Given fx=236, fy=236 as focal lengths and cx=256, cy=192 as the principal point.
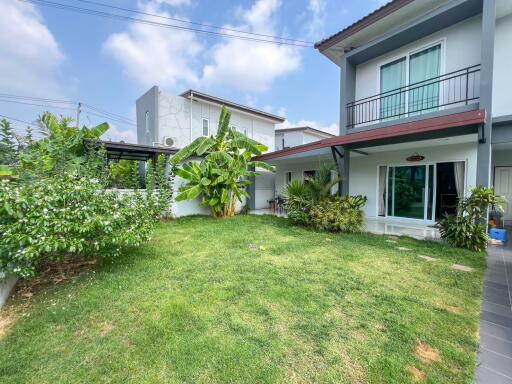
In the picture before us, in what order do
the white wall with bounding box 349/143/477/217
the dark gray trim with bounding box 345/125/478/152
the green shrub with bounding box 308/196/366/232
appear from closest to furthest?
the dark gray trim with bounding box 345/125/478/152 < the white wall with bounding box 349/143/477/217 < the green shrub with bounding box 308/196/366/232

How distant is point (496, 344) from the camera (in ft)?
8.68

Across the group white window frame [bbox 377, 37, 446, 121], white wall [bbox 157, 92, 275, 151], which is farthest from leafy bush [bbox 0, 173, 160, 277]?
white wall [bbox 157, 92, 275, 151]

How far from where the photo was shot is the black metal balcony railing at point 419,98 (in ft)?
24.1

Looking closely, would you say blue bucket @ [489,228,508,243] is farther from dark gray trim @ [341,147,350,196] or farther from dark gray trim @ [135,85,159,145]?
dark gray trim @ [135,85,159,145]

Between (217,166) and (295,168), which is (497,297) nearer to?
(217,166)

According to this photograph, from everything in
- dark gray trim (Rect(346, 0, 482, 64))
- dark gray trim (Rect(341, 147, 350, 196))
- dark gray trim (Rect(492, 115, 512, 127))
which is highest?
dark gray trim (Rect(346, 0, 482, 64))

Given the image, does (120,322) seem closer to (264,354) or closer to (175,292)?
(175,292)


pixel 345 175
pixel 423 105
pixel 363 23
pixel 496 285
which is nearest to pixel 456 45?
pixel 423 105

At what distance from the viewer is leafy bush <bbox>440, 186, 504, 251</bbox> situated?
5859 millimetres

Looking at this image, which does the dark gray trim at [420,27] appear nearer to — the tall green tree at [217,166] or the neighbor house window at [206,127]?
the tall green tree at [217,166]

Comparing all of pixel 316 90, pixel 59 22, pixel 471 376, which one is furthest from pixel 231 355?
pixel 316 90

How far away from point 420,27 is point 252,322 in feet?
32.6

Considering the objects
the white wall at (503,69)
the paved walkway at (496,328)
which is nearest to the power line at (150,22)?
the white wall at (503,69)

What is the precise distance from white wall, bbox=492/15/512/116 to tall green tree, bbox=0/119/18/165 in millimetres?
12820
